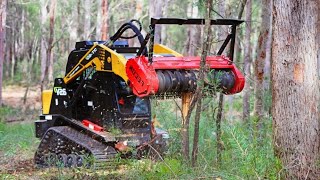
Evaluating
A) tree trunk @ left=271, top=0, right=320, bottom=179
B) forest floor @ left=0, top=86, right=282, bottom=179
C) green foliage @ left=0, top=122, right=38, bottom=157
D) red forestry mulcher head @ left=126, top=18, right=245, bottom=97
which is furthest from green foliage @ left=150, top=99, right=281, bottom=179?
green foliage @ left=0, top=122, right=38, bottom=157

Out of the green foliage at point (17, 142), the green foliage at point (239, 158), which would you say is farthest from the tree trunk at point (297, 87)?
the green foliage at point (17, 142)

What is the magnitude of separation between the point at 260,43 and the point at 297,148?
633cm

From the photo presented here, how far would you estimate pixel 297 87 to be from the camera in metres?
6.08

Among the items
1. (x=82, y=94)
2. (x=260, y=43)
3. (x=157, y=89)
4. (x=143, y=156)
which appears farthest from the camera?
(x=260, y=43)

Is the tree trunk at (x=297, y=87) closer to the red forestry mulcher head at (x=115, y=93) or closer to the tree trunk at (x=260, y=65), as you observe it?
the red forestry mulcher head at (x=115, y=93)

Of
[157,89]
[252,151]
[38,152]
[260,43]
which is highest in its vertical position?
[260,43]

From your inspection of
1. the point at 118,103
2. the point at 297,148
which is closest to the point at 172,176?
the point at 297,148

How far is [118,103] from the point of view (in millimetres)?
9953

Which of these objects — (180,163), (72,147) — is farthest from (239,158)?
(72,147)

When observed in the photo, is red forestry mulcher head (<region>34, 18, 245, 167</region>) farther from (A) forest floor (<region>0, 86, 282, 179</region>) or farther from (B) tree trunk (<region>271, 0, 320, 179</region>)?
(B) tree trunk (<region>271, 0, 320, 179</region>)

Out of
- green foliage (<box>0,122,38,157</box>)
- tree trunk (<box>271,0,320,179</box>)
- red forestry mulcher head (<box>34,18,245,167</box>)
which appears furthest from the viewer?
green foliage (<box>0,122,38,157</box>)

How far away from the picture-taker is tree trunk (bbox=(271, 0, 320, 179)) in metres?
6.04

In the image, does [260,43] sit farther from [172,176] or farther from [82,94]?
[172,176]

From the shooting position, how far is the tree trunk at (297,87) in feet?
19.8
